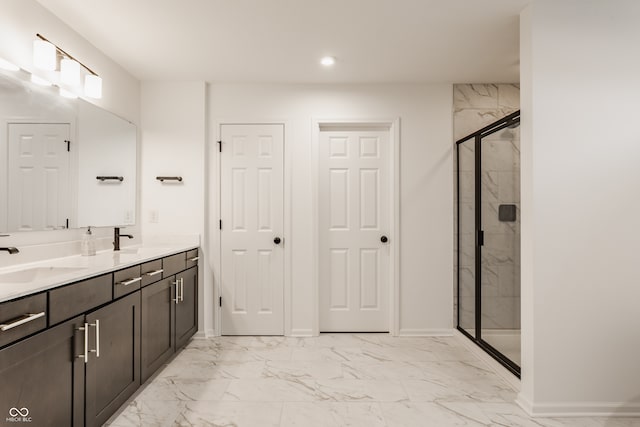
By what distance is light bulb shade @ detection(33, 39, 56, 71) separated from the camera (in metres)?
2.20

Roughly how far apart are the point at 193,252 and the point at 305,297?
1.12m

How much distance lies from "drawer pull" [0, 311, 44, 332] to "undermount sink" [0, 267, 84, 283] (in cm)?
37

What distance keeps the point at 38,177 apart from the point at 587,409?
3491mm

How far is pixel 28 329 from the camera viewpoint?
56.5 inches

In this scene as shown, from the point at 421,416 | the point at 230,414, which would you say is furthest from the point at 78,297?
the point at 421,416

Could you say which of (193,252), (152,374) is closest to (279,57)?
(193,252)

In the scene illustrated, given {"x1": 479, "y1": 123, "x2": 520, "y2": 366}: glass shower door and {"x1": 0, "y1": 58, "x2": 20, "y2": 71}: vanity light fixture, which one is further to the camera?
{"x1": 479, "y1": 123, "x2": 520, "y2": 366}: glass shower door

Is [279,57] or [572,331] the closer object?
[572,331]

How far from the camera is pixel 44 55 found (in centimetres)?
223

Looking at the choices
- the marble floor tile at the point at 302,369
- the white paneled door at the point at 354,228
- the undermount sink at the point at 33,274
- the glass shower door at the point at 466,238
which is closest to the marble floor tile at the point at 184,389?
the marble floor tile at the point at 302,369

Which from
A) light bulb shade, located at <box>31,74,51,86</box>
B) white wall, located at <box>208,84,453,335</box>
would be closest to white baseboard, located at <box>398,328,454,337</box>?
white wall, located at <box>208,84,453,335</box>

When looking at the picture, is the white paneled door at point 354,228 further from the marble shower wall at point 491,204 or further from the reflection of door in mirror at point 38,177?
the reflection of door in mirror at point 38,177

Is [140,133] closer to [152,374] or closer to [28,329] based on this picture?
[152,374]

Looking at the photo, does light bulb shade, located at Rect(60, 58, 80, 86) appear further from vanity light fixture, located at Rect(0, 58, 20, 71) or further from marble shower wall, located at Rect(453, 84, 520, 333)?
marble shower wall, located at Rect(453, 84, 520, 333)
